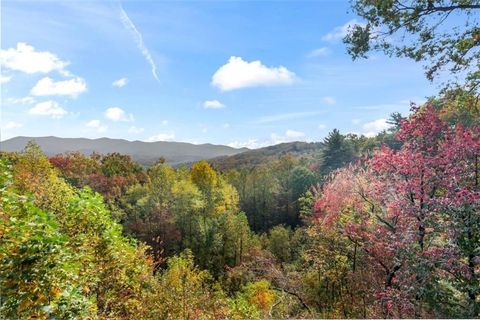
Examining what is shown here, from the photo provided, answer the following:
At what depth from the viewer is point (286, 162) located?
210ft

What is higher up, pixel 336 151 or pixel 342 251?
pixel 336 151

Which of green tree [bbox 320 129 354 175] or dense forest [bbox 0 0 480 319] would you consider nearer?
dense forest [bbox 0 0 480 319]

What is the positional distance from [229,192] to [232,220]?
28.6 ft

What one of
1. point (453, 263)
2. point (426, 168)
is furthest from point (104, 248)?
point (426, 168)

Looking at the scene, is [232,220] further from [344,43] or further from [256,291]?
[344,43]

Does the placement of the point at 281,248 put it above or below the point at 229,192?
below

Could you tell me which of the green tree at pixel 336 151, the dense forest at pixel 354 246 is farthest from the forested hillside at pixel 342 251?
the green tree at pixel 336 151

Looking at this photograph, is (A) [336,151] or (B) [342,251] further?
(A) [336,151]

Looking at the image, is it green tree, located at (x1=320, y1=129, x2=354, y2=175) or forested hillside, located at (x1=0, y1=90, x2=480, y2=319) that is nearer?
forested hillside, located at (x1=0, y1=90, x2=480, y2=319)

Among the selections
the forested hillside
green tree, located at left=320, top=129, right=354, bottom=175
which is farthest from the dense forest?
green tree, located at left=320, top=129, right=354, bottom=175

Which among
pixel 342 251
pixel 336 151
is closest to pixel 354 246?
pixel 342 251

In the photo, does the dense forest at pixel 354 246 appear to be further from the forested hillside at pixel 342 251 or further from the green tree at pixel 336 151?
the green tree at pixel 336 151

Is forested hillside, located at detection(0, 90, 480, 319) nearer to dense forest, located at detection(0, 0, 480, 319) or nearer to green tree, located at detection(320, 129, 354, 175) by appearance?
dense forest, located at detection(0, 0, 480, 319)

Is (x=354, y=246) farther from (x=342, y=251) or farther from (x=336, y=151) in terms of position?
(x=336, y=151)
